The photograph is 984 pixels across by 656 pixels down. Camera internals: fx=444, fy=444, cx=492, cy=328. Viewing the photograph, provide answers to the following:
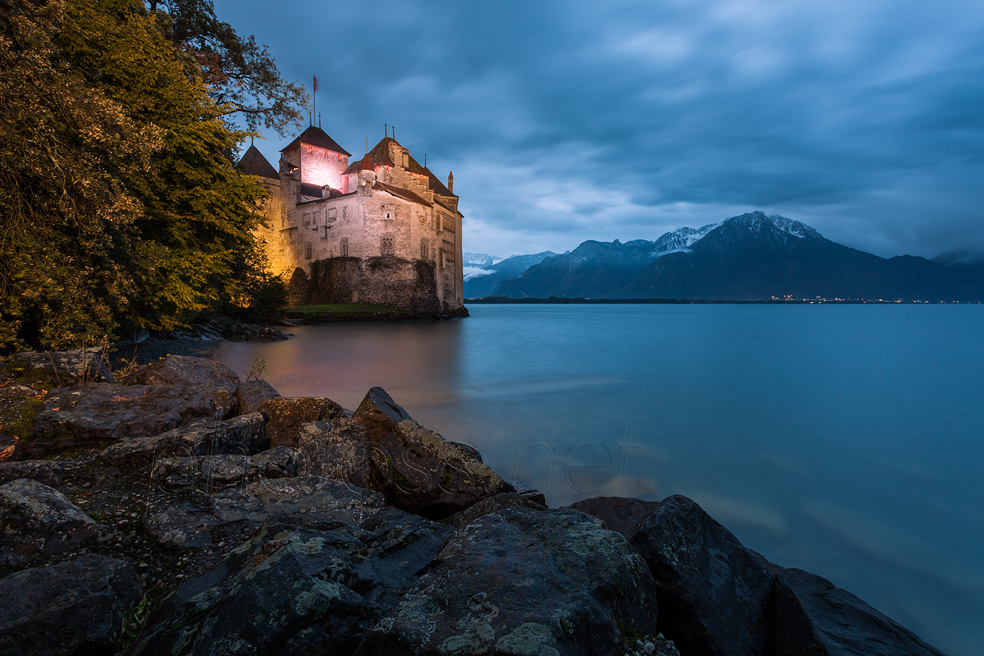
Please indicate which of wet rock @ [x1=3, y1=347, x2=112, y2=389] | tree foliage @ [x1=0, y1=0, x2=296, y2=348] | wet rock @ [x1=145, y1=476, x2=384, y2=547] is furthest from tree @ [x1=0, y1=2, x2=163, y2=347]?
wet rock @ [x1=145, y1=476, x2=384, y2=547]

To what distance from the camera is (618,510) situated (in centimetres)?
480

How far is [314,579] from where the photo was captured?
6.75ft

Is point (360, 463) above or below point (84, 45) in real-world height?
below

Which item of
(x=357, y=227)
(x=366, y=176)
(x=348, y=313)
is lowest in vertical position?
(x=348, y=313)

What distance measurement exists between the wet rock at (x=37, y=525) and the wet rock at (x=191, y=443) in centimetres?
103

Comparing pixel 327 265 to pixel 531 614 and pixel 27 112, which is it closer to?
pixel 27 112

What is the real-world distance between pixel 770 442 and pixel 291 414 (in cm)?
845

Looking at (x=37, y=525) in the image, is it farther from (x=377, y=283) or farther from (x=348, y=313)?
(x=377, y=283)

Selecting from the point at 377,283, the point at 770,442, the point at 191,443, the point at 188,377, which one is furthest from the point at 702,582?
the point at 377,283

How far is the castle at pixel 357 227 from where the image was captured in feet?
155

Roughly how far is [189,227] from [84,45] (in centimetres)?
429

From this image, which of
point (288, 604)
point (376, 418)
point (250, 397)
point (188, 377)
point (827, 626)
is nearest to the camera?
point (288, 604)

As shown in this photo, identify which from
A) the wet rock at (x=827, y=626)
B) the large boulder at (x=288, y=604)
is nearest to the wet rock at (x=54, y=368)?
the large boulder at (x=288, y=604)

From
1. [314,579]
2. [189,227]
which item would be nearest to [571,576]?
[314,579]
